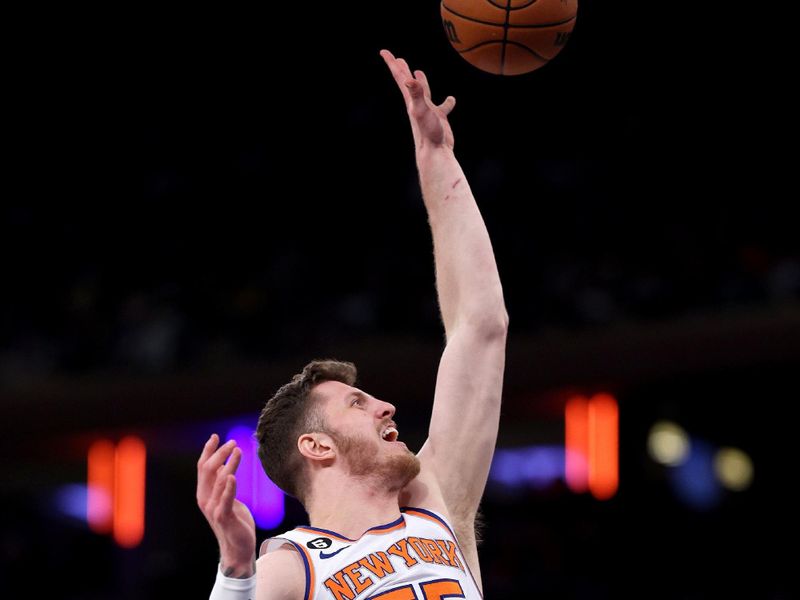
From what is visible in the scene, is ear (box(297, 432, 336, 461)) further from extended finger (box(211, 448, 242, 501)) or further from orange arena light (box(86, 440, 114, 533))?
orange arena light (box(86, 440, 114, 533))

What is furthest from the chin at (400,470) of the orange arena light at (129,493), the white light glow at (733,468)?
the orange arena light at (129,493)

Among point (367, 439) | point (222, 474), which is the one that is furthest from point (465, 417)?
A: point (222, 474)

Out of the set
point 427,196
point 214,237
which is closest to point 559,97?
point 214,237

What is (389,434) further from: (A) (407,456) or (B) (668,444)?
(B) (668,444)

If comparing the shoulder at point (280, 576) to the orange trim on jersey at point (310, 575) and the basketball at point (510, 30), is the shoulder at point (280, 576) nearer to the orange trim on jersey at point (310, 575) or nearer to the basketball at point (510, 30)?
the orange trim on jersey at point (310, 575)

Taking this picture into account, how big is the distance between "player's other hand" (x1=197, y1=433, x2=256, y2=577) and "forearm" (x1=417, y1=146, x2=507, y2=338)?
4.53 ft

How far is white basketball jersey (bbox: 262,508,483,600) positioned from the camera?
4106mm

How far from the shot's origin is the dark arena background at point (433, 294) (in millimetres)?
13461

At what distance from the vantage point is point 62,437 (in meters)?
14.8

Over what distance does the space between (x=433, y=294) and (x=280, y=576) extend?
10165 millimetres

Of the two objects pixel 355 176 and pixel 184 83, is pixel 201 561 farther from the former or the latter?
pixel 184 83

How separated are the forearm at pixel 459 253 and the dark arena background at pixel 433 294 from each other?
28.0ft

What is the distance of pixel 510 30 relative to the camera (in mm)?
5180

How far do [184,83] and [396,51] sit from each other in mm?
3013
